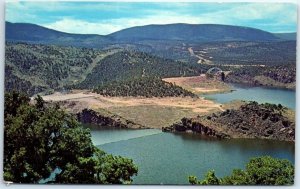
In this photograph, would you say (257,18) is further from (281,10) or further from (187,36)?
(187,36)

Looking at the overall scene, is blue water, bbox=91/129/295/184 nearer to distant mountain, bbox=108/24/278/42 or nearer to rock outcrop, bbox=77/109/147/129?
rock outcrop, bbox=77/109/147/129

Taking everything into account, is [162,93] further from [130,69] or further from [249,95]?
[249,95]

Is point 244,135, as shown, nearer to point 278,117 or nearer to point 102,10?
point 278,117

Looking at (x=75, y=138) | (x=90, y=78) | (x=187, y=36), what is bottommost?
(x=75, y=138)

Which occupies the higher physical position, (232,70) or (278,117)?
(232,70)

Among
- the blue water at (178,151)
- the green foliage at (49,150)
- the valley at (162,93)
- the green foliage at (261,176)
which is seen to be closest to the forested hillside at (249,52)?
the valley at (162,93)

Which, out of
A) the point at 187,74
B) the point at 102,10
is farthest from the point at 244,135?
the point at 102,10
